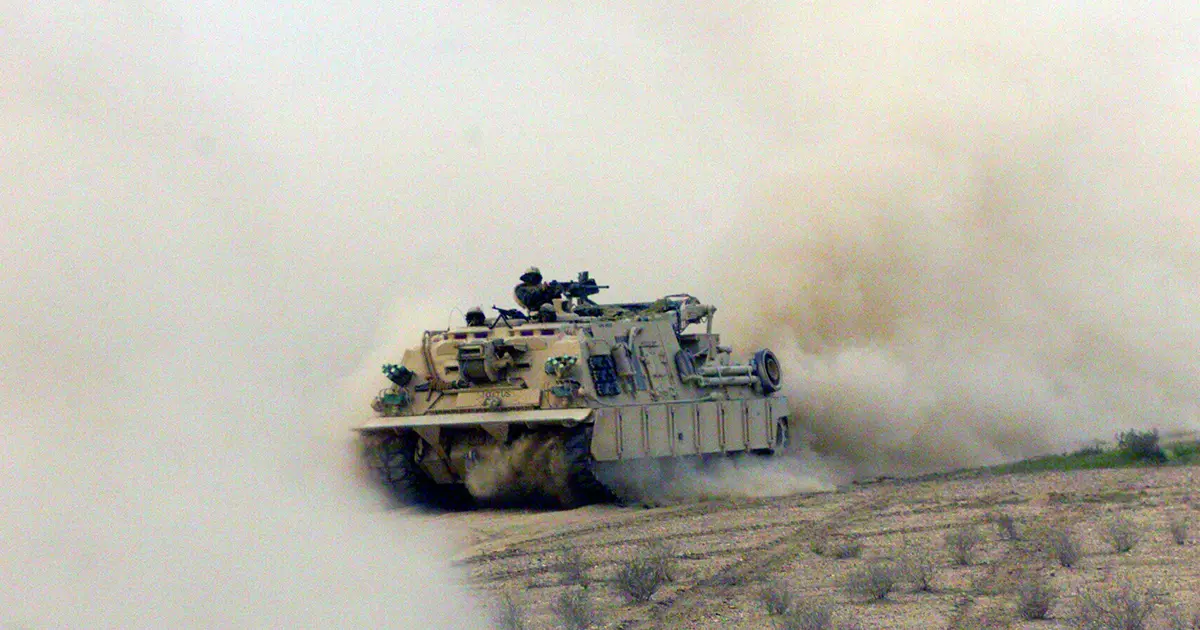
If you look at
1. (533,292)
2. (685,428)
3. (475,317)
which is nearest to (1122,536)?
(685,428)

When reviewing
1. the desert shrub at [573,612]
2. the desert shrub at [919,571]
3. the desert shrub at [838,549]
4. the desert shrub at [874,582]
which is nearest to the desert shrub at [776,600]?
the desert shrub at [874,582]

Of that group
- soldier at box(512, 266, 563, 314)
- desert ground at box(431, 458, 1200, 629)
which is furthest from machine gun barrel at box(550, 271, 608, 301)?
desert ground at box(431, 458, 1200, 629)

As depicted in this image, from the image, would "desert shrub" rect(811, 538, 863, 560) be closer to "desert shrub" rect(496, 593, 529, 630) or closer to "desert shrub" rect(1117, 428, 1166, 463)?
"desert shrub" rect(496, 593, 529, 630)

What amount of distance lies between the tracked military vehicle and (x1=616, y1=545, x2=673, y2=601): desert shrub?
21.5 ft

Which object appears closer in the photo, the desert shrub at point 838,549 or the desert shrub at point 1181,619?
the desert shrub at point 1181,619

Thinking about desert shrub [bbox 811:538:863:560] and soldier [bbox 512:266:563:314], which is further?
soldier [bbox 512:266:563:314]

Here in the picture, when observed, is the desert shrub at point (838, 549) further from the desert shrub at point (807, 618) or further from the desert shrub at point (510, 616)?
the desert shrub at point (510, 616)

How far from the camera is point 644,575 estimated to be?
15.4 meters

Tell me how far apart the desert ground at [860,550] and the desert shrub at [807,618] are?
0.42 feet

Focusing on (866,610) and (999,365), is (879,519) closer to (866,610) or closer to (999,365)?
(866,610)

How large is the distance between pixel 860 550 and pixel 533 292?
34.2 ft

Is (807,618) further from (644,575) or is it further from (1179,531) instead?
(1179,531)

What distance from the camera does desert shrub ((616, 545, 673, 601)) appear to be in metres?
15.1

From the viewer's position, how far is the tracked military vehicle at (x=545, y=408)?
23.5m
